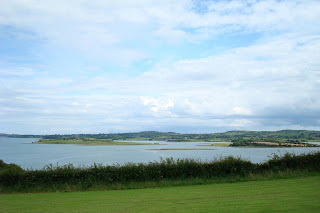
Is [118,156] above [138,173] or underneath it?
underneath

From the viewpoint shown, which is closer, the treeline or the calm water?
the treeline

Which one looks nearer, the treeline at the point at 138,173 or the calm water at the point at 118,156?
the treeline at the point at 138,173

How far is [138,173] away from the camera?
17922mm

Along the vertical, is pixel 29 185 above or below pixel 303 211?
below

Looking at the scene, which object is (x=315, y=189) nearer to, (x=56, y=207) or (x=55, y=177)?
(x=56, y=207)

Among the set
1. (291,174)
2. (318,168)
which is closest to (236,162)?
(291,174)

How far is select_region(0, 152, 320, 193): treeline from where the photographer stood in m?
17.1

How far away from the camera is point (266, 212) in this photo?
8289mm

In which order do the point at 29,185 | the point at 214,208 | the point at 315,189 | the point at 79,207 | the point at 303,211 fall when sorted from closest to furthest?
the point at 303,211
the point at 214,208
the point at 79,207
the point at 315,189
the point at 29,185

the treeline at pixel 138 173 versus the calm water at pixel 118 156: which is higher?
the treeline at pixel 138 173

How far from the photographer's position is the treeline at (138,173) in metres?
17.1

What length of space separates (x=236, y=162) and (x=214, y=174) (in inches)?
65.9

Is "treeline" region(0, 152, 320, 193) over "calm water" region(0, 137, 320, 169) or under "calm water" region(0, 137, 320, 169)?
over

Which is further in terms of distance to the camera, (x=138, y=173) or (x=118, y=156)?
(x=118, y=156)
